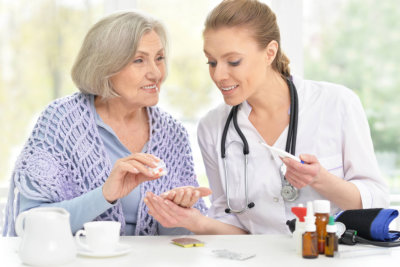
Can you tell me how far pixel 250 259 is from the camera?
1456 millimetres

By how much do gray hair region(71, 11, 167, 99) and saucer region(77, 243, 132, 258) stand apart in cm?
77

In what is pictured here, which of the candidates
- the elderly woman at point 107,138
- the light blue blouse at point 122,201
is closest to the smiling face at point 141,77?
the elderly woman at point 107,138

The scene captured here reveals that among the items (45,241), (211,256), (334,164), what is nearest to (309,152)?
(334,164)

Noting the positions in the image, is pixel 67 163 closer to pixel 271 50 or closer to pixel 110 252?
pixel 110 252

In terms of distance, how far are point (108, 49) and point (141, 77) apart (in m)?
0.17

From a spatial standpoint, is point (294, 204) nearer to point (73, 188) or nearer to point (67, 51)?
point (73, 188)

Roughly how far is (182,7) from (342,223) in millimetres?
1783

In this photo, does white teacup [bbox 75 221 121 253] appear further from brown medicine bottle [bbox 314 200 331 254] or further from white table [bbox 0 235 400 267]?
brown medicine bottle [bbox 314 200 331 254]

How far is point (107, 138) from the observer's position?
212 centimetres

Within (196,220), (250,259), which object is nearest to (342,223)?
(250,259)

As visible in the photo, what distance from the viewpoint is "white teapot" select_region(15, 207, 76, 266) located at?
1.37 metres


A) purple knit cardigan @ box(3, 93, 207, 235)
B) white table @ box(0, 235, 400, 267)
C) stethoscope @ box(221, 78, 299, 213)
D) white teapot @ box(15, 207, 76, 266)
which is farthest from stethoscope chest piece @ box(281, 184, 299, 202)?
white teapot @ box(15, 207, 76, 266)

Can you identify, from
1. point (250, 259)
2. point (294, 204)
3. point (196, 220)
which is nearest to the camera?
point (250, 259)

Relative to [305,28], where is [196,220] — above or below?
below
